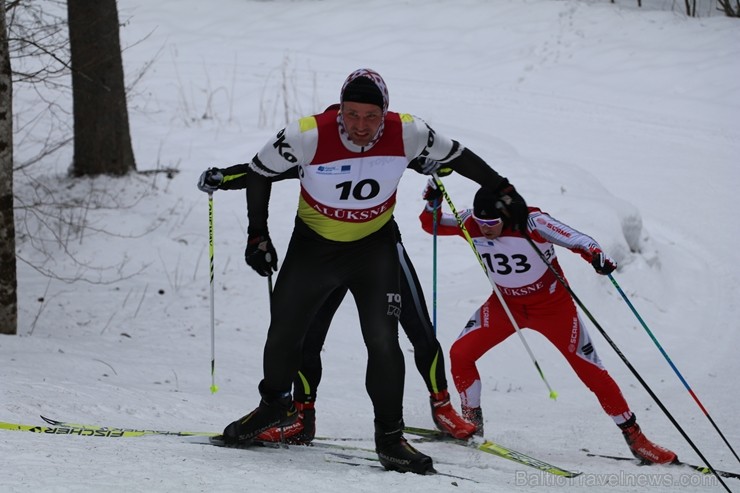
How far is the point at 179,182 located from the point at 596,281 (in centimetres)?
482

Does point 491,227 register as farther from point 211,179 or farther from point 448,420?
point 211,179

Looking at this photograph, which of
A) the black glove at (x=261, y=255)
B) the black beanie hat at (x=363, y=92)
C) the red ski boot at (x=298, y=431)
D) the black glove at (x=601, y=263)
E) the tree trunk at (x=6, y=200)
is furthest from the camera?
the tree trunk at (x=6, y=200)

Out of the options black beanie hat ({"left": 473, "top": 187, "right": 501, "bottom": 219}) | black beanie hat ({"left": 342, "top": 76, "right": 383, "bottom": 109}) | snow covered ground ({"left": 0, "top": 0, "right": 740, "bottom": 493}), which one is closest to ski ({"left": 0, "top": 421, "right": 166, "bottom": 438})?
snow covered ground ({"left": 0, "top": 0, "right": 740, "bottom": 493})

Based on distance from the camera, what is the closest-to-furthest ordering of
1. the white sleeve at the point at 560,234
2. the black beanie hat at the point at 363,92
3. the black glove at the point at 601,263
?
the black beanie hat at the point at 363,92
the black glove at the point at 601,263
the white sleeve at the point at 560,234

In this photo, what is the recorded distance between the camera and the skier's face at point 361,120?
3.86 m

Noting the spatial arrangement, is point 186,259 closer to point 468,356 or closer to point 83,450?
point 468,356

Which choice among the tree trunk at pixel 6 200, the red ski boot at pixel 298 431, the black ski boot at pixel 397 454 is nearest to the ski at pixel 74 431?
the red ski boot at pixel 298 431

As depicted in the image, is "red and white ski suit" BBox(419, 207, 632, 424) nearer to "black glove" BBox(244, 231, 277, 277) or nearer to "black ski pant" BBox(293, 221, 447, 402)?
"black ski pant" BBox(293, 221, 447, 402)

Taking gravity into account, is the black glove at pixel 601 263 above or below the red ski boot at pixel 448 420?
above

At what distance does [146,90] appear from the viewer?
1364 centimetres

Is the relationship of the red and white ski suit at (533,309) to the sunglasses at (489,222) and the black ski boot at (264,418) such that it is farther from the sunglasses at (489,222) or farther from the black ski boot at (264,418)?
the black ski boot at (264,418)

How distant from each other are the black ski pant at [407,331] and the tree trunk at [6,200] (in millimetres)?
2734

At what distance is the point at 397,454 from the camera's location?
4.05m

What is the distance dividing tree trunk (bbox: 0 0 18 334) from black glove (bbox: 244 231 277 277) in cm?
275
